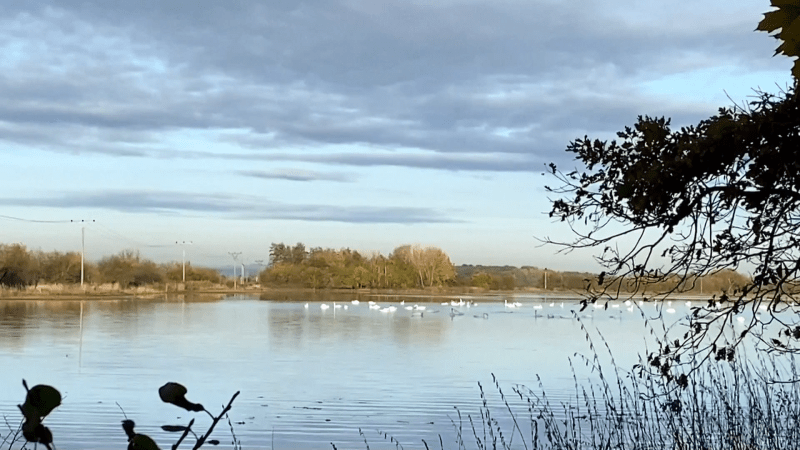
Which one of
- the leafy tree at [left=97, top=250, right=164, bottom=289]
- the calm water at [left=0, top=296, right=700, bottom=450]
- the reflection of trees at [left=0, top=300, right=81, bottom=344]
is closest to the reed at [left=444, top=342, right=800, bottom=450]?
the calm water at [left=0, top=296, right=700, bottom=450]

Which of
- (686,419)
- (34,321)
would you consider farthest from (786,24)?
(34,321)

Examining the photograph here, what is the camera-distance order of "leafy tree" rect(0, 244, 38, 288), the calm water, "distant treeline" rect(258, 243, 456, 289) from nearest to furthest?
1. the calm water
2. "leafy tree" rect(0, 244, 38, 288)
3. "distant treeline" rect(258, 243, 456, 289)

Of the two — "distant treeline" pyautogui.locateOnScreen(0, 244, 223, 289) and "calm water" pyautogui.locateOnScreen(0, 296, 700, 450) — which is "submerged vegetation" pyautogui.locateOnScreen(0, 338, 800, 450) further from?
"distant treeline" pyautogui.locateOnScreen(0, 244, 223, 289)

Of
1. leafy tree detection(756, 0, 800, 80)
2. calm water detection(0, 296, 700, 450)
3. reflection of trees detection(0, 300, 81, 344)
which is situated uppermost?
leafy tree detection(756, 0, 800, 80)

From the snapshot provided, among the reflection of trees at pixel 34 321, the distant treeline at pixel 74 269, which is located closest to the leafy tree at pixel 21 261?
the distant treeline at pixel 74 269

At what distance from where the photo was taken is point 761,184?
4414mm

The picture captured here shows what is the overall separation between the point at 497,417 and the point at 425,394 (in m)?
2.49

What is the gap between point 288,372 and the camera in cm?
1928

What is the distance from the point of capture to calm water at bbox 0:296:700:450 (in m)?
12.9

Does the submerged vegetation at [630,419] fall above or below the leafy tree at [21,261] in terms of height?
below

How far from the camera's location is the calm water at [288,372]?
42.3 ft

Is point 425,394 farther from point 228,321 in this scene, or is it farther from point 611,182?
point 228,321

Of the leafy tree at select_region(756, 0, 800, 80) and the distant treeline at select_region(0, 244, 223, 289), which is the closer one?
the leafy tree at select_region(756, 0, 800, 80)

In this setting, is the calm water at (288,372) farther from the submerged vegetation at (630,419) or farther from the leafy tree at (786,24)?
the leafy tree at (786,24)
